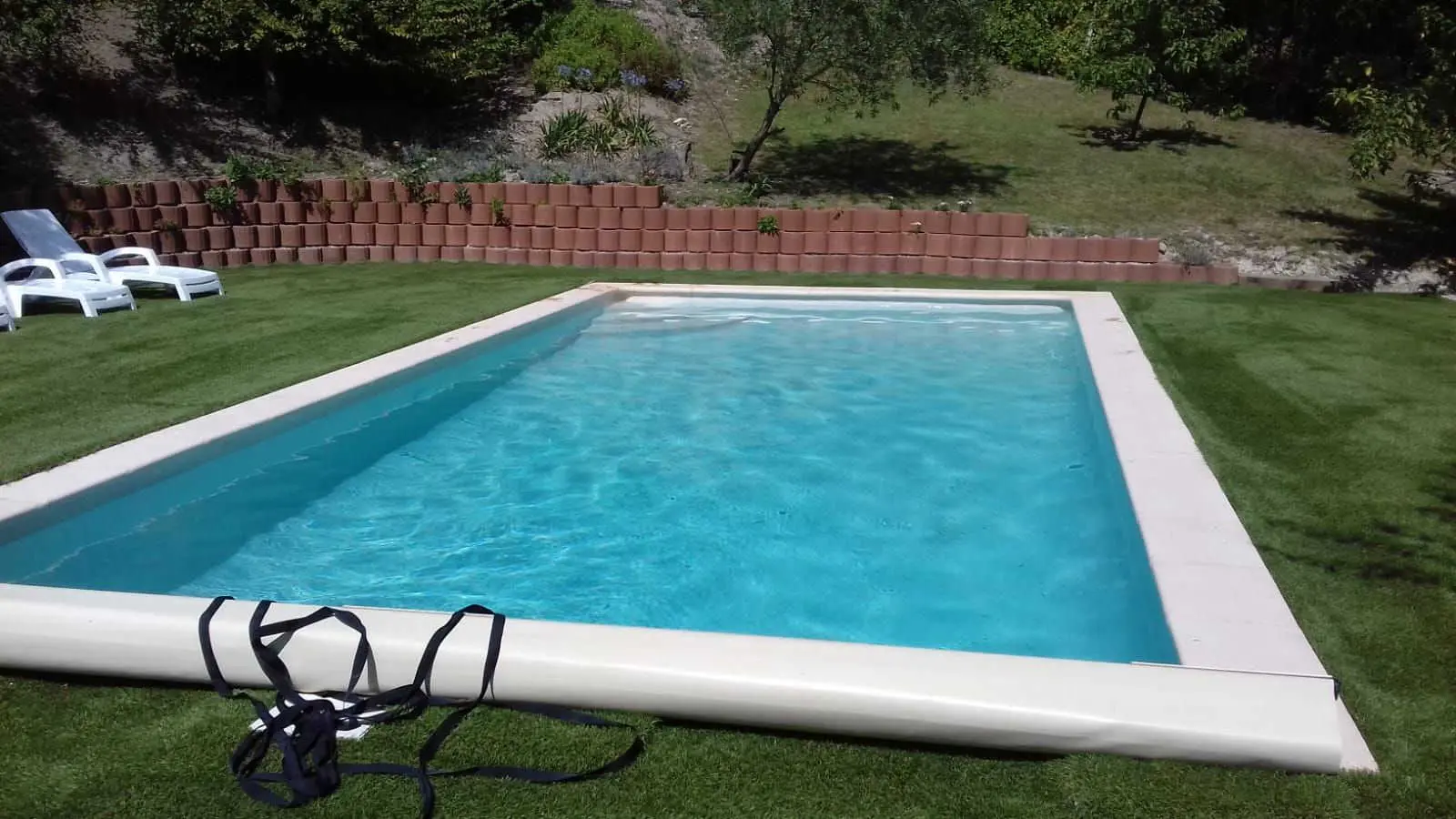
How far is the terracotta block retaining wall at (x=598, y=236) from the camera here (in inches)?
456

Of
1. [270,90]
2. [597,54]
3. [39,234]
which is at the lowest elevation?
[39,234]

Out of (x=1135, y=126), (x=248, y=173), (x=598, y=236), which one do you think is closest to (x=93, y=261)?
(x=248, y=173)

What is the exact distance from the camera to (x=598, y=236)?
12.6 m

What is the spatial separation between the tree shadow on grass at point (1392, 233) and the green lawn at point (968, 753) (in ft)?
14.3

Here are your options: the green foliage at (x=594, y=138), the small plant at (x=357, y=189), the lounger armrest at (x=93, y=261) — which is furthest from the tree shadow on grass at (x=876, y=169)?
the lounger armrest at (x=93, y=261)

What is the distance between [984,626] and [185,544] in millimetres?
3751

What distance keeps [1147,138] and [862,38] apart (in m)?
6.26

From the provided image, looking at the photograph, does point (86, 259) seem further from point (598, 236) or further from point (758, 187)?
point (758, 187)

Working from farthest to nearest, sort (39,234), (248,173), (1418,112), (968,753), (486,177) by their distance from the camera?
(486,177) → (248,173) → (39,234) → (1418,112) → (968,753)

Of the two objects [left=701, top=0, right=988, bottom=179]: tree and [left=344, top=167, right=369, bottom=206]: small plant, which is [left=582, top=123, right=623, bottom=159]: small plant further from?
[left=344, top=167, right=369, bottom=206]: small plant

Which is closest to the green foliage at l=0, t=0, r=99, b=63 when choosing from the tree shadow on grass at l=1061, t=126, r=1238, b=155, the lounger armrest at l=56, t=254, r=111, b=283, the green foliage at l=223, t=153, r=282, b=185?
the green foliage at l=223, t=153, r=282, b=185

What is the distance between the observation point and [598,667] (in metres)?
2.74

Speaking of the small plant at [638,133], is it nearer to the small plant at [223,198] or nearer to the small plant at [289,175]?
the small plant at [289,175]

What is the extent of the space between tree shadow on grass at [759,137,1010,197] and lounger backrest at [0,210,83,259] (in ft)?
28.1
